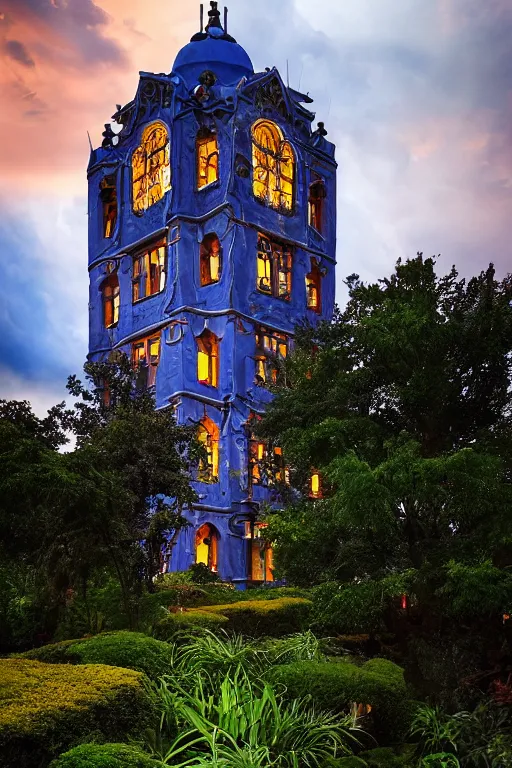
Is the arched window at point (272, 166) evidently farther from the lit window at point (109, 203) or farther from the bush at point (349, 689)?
the bush at point (349, 689)

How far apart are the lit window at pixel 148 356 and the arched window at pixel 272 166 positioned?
770 cm

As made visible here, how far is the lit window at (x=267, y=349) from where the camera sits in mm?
37719

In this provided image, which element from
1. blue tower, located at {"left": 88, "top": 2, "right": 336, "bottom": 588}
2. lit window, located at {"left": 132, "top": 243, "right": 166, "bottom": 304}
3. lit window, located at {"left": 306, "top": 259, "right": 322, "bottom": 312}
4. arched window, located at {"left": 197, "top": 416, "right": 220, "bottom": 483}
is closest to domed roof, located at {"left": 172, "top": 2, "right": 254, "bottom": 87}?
blue tower, located at {"left": 88, "top": 2, "right": 336, "bottom": 588}

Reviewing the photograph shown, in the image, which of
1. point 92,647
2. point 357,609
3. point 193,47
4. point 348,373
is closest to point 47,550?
point 92,647

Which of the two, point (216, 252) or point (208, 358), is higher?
point (216, 252)

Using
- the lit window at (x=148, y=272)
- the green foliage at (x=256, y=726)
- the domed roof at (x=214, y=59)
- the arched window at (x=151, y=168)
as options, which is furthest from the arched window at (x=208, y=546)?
the green foliage at (x=256, y=726)

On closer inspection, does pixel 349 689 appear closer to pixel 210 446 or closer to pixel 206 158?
pixel 210 446

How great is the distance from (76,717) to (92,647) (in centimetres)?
350

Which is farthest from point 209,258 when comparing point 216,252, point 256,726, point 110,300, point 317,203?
point 256,726

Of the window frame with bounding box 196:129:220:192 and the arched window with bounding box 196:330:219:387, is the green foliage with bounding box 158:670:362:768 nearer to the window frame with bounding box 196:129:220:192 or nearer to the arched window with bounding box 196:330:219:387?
the arched window with bounding box 196:330:219:387

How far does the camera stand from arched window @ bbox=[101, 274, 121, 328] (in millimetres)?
42031

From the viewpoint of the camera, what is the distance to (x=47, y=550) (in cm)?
1555

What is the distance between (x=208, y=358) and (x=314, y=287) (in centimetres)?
707

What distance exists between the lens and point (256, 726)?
986 cm
